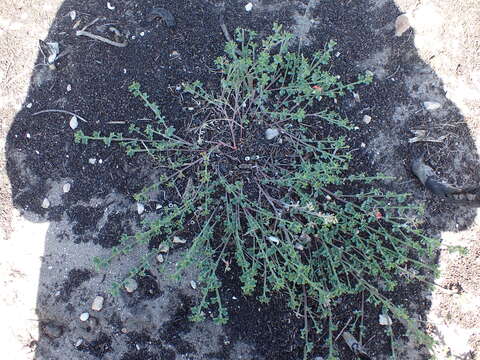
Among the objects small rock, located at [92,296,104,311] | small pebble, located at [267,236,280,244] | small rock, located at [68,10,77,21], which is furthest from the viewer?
small rock, located at [68,10,77,21]

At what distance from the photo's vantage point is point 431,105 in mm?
2930

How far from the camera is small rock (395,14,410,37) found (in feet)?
9.81

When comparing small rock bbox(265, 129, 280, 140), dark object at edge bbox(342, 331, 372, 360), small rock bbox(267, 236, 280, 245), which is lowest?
dark object at edge bbox(342, 331, 372, 360)

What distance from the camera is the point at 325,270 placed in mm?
2721

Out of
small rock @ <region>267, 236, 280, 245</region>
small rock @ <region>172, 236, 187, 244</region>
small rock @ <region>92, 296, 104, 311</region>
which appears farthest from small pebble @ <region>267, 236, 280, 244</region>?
small rock @ <region>92, 296, 104, 311</region>

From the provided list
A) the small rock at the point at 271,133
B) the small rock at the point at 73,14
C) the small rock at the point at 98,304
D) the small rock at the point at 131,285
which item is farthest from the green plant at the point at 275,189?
the small rock at the point at 73,14

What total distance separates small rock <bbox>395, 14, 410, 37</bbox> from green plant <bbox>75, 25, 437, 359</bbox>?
451mm

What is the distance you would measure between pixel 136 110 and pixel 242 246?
1.24 m

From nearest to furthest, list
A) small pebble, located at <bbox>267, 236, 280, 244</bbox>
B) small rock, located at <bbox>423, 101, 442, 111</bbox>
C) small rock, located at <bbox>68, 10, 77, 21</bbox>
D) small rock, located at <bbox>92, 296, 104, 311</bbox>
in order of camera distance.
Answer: small pebble, located at <bbox>267, 236, 280, 244</bbox>
small rock, located at <bbox>92, 296, 104, 311</bbox>
small rock, located at <bbox>423, 101, 442, 111</bbox>
small rock, located at <bbox>68, 10, 77, 21</bbox>

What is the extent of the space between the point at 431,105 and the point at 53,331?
314 centimetres

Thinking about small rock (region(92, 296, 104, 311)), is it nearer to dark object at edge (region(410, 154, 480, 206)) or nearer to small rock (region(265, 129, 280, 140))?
small rock (region(265, 129, 280, 140))

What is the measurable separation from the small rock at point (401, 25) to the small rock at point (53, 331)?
324 centimetres

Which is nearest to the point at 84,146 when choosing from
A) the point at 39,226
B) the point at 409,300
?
the point at 39,226

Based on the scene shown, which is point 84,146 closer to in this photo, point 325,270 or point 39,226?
point 39,226
